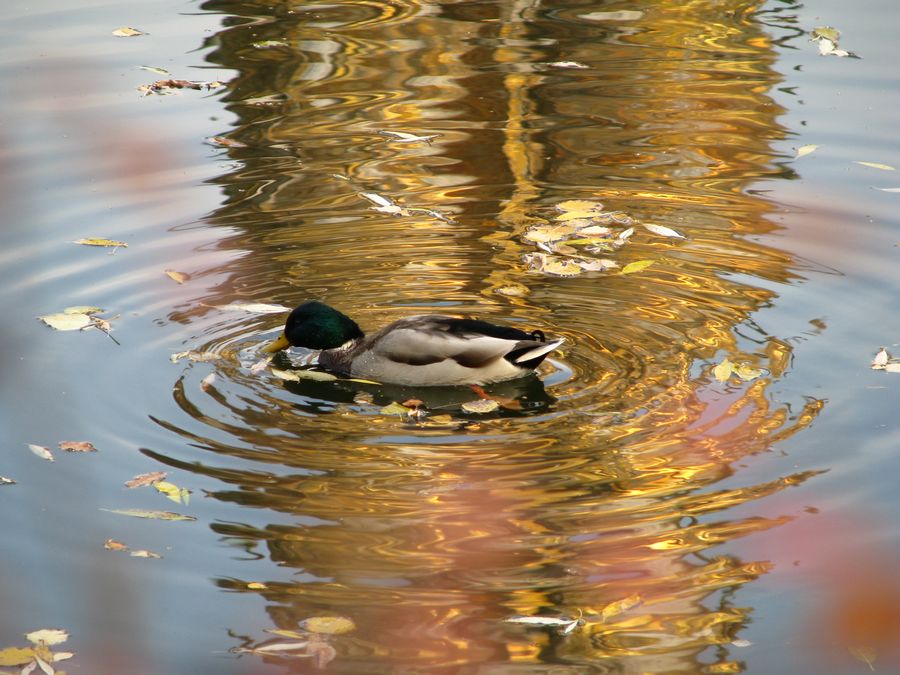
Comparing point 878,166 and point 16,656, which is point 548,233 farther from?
point 16,656

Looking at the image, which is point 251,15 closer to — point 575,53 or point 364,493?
point 575,53

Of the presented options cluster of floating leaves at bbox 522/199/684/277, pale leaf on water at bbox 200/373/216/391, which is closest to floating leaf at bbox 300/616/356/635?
pale leaf on water at bbox 200/373/216/391

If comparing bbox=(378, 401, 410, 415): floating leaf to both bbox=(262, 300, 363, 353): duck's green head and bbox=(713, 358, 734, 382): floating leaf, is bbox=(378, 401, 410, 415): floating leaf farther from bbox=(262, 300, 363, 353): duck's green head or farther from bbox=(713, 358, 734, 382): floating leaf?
bbox=(713, 358, 734, 382): floating leaf

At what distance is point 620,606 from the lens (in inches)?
201

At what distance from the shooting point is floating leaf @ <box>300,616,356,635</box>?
197 inches

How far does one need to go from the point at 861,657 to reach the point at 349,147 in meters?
6.63

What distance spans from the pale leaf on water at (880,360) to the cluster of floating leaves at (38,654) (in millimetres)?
4121

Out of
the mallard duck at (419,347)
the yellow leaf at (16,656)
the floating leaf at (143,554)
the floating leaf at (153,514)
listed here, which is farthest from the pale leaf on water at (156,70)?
the yellow leaf at (16,656)

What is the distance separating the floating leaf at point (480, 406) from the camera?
271 inches

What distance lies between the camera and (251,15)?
1337 cm

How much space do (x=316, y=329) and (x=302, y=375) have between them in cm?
28

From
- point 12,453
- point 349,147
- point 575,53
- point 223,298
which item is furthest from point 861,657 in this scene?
point 575,53

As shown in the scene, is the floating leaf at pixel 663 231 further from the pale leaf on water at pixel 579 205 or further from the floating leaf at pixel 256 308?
the floating leaf at pixel 256 308

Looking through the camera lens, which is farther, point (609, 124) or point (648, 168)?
point (609, 124)
